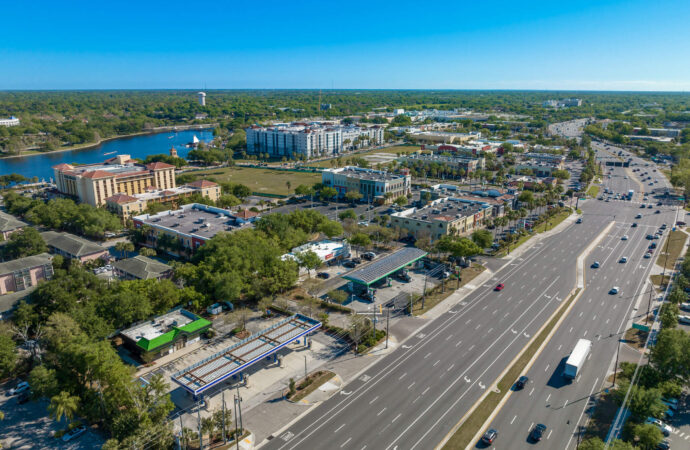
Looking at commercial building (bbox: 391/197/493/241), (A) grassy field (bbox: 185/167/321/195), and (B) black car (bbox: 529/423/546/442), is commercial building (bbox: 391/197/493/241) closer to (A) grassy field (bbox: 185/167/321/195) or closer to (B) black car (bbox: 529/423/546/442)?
(B) black car (bbox: 529/423/546/442)

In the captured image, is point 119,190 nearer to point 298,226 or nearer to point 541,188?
point 298,226

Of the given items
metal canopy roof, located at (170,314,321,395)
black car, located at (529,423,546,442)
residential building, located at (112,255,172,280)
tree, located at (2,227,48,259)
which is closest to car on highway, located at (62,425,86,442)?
metal canopy roof, located at (170,314,321,395)

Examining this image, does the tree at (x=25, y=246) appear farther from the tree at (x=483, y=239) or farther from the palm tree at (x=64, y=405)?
the tree at (x=483, y=239)

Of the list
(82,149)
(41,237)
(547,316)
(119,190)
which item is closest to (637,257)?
(547,316)

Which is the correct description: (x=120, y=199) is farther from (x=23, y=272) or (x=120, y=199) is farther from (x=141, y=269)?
(x=141, y=269)

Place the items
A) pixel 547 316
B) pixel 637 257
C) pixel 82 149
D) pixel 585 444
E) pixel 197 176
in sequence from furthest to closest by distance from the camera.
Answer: pixel 82 149, pixel 197 176, pixel 637 257, pixel 547 316, pixel 585 444

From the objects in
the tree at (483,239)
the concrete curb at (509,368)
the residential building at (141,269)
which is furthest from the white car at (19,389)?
the tree at (483,239)

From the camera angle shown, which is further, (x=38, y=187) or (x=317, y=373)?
(x=38, y=187)
